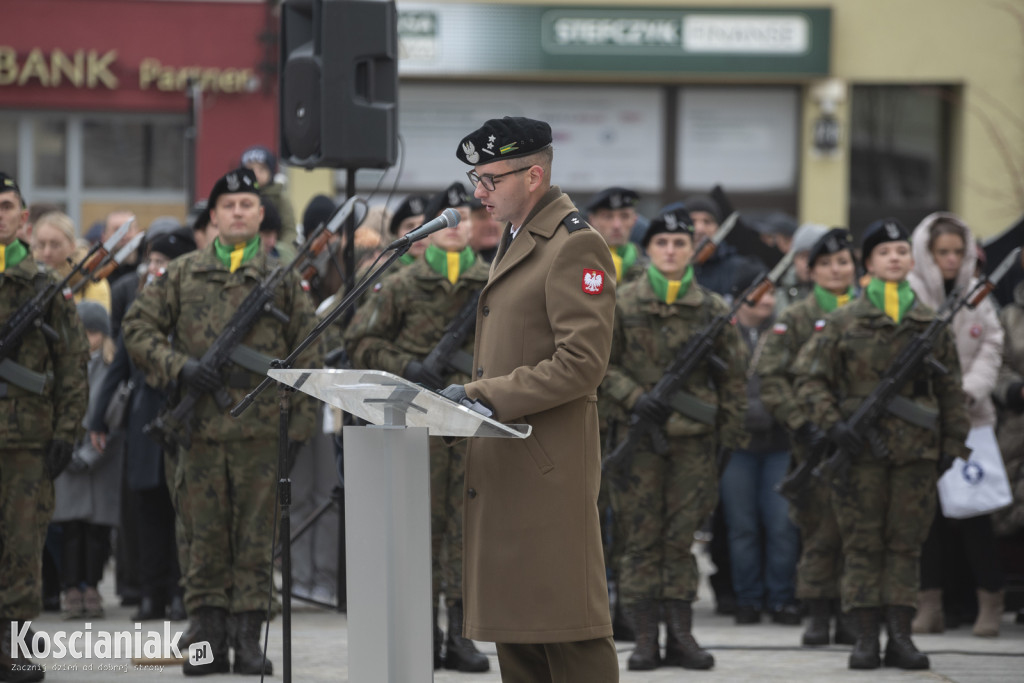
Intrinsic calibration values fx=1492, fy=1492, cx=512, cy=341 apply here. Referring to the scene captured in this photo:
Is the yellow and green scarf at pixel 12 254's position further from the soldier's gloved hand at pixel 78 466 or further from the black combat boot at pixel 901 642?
the black combat boot at pixel 901 642

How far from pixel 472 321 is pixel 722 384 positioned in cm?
128

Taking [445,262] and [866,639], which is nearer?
[866,639]

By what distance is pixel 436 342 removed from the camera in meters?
7.26

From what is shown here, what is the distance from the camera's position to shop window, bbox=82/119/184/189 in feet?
57.6

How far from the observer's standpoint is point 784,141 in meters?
17.9

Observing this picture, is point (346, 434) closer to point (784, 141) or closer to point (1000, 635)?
point (1000, 635)

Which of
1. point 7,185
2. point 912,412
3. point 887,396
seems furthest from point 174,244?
point 912,412

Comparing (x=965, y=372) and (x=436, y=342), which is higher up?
(x=436, y=342)

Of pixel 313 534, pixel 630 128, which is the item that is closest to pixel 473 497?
pixel 313 534

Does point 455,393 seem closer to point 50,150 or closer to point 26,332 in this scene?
point 26,332

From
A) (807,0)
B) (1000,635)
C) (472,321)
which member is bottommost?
(1000,635)

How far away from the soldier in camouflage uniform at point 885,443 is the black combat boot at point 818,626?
0.74 metres

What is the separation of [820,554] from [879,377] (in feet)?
4.09

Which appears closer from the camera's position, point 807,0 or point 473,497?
point 473,497
